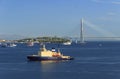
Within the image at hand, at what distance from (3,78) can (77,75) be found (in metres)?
8.25

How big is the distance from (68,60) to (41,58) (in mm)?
5482

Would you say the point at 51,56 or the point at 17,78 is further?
the point at 51,56

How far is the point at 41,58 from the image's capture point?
2906 inches

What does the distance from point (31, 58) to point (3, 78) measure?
30.4 m

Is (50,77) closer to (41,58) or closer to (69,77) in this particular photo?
(69,77)

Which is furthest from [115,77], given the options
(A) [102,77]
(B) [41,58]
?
(B) [41,58]

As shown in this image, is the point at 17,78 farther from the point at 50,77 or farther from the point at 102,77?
the point at 102,77

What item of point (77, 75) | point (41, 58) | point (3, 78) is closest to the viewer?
point (3, 78)

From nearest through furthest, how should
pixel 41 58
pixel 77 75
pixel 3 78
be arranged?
1. pixel 3 78
2. pixel 77 75
3. pixel 41 58

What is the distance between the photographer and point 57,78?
146 feet

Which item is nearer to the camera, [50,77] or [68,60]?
[50,77]

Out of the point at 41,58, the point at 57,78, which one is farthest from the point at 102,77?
the point at 41,58

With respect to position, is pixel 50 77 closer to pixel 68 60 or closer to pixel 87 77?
pixel 87 77

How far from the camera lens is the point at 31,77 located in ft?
151
